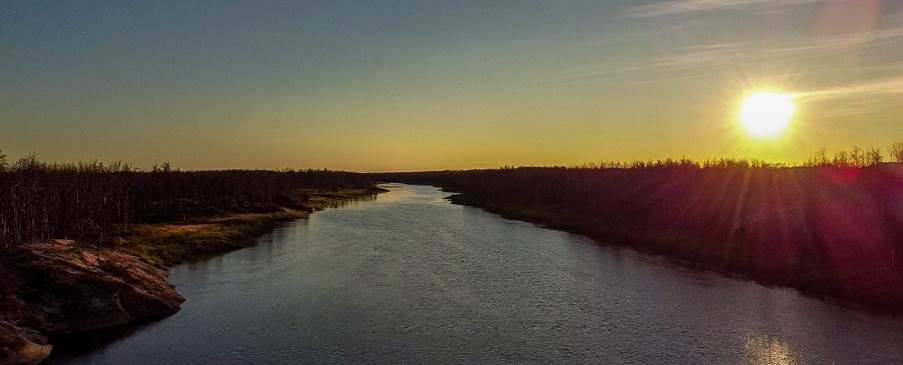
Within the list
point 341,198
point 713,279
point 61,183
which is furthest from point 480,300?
point 341,198

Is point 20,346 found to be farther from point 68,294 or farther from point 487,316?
point 487,316

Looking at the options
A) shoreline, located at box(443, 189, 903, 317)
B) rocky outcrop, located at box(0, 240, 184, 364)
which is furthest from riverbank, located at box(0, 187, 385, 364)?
shoreline, located at box(443, 189, 903, 317)

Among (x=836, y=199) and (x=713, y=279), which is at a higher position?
(x=836, y=199)

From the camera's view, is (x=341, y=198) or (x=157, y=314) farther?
(x=341, y=198)

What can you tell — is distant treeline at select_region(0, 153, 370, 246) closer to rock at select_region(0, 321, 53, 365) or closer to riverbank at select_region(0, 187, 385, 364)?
riverbank at select_region(0, 187, 385, 364)

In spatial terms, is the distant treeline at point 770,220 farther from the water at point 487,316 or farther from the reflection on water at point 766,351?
the reflection on water at point 766,351

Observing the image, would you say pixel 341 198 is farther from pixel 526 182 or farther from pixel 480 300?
pixel 480 300
